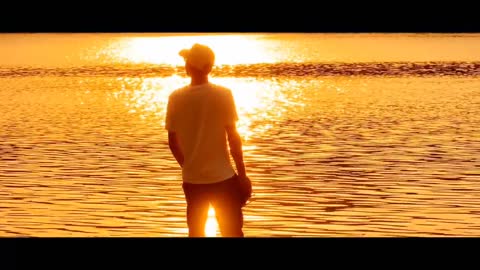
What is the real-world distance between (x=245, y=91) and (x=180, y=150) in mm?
57436

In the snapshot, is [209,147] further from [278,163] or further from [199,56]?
[278,163]

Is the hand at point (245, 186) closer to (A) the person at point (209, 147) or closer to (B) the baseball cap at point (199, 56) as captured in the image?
(A) the person at point (209, 147)

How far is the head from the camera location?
7.85 meters

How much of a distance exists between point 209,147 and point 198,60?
2.01 feet

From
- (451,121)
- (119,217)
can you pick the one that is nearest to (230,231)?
(119,217)

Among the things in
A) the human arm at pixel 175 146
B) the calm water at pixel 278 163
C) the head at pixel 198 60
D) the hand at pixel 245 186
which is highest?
the head at pixel 198 60

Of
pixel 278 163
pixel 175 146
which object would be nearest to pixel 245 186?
pixel 175 146

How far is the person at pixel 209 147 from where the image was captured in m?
8.02

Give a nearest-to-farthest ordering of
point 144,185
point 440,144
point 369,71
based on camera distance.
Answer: point 144,185, point 440,144, point 369,71

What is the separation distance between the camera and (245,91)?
65.7 meters

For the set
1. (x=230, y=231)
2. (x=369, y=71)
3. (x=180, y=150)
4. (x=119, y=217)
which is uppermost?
(x=180, y=150)

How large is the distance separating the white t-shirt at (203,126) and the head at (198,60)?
0.14m

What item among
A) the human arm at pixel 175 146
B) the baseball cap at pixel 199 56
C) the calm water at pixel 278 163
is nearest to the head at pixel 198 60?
the baseball cap at pixel 199 56
